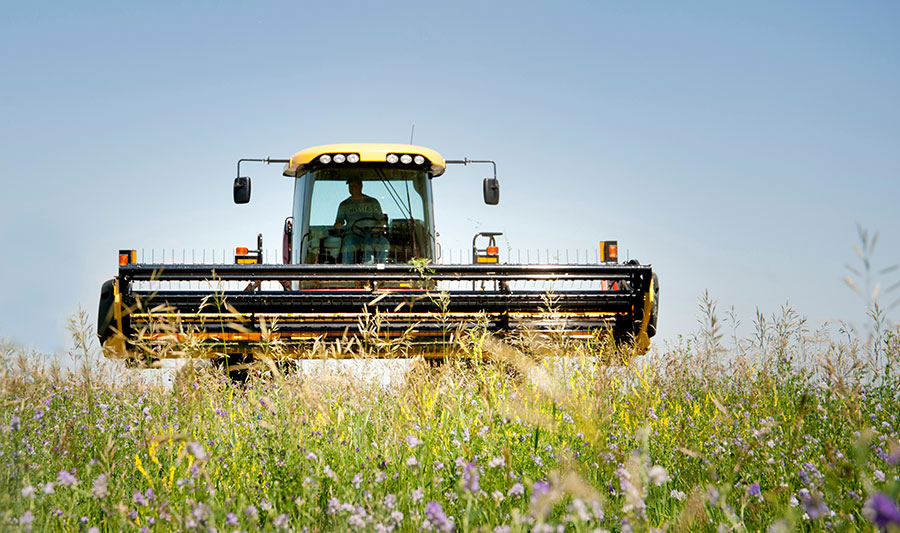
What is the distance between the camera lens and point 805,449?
2889 millimetres

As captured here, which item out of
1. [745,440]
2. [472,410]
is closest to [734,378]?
[745,440]

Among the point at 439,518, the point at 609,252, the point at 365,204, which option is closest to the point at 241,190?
the point at 365,204

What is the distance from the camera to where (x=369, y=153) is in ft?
26.2

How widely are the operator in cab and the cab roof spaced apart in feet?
1.17

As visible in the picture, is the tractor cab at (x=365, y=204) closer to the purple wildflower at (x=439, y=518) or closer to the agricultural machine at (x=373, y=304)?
the agricultural machine at (x=373, y=304)

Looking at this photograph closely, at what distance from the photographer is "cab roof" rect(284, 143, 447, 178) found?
799 centimetres

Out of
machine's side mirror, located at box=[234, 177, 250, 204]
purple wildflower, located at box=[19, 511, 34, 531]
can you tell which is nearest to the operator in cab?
machine's side mirror, located at box=[234, 177, 250, 204]

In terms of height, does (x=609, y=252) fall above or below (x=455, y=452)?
above

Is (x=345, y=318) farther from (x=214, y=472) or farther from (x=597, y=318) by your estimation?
(x=214, y=472)

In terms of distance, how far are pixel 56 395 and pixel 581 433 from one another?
2.84m

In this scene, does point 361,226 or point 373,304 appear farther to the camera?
point 361,226

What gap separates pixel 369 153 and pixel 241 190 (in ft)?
4.90

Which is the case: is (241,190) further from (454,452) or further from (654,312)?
(454,452)

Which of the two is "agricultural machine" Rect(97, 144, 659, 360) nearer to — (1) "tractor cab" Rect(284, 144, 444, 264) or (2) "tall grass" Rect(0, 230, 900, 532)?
(1) "tractor cab" Rect(284, 144, 444, 264)
